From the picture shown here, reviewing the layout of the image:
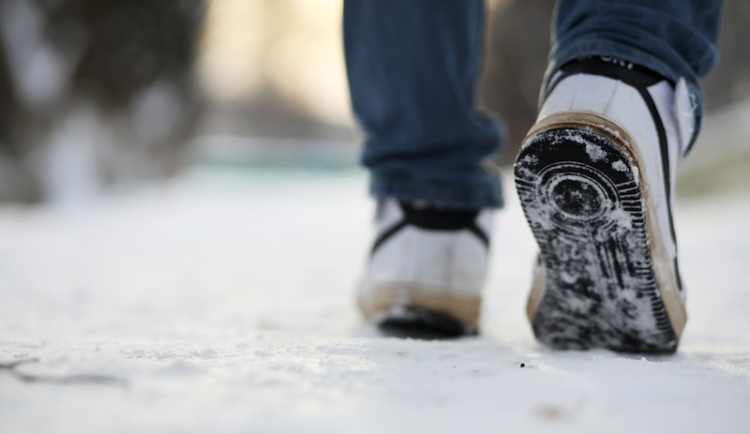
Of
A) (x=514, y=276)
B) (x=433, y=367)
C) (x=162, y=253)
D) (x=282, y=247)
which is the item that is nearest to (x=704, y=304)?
(x=514, y=276)

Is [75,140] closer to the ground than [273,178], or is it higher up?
closer to the ground

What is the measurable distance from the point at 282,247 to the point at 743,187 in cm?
283

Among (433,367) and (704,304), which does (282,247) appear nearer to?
(704,304)

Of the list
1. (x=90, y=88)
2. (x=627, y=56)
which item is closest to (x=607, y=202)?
(x=627, y=56)

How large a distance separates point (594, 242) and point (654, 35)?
19 centimetres

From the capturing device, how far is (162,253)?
61.6 inches

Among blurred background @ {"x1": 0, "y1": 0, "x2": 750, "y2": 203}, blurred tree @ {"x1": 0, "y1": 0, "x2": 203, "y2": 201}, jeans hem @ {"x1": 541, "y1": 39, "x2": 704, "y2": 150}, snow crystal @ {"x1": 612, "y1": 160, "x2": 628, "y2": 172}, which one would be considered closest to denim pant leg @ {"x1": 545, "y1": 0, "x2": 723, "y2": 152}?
jeans hem @ {"x1": 541, "y1": 39, "x2": 704, "y2": 150}

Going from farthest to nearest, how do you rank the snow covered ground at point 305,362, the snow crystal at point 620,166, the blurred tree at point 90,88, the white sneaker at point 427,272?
the blurred tree at point 90,88
the white sneaker at point 427,272
the snow crystal at point 620,166
the snow covered ground at point 305,362

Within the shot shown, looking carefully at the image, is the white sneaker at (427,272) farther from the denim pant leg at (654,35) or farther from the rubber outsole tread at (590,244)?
the denim pant leg at (654,35)

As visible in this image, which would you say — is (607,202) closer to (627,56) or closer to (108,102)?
(627,56)

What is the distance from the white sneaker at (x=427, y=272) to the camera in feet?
1.99

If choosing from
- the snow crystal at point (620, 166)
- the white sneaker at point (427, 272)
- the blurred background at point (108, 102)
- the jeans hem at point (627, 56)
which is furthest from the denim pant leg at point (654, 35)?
the blurred background at point (108, 102)

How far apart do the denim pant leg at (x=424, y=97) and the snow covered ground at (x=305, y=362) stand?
0.19 meters

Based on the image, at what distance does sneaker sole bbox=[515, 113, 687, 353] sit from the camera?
1.34 ft
